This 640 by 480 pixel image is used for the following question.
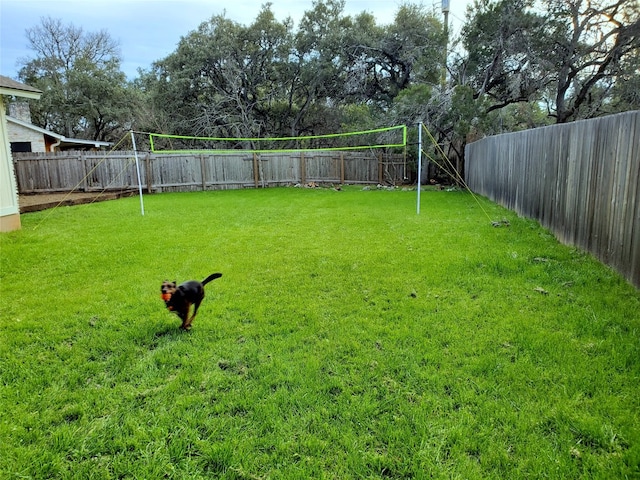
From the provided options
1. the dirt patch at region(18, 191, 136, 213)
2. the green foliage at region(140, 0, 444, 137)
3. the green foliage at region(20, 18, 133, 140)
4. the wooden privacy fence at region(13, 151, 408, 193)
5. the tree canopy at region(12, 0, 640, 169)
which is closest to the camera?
the dirt patch at region(18, 191, 136, 213)

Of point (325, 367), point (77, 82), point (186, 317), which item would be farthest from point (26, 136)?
point (325, 367)

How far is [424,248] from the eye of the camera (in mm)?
5391

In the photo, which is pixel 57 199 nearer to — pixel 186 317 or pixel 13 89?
pixel 13 89

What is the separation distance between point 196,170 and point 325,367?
45.9 feet

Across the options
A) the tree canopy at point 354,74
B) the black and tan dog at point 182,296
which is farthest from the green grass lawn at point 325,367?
the tree canopy at point 354,74

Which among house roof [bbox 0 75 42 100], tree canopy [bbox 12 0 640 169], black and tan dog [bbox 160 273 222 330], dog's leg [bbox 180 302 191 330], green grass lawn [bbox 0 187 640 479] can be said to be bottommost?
green grass lawn [bbox 0 187 640 479]

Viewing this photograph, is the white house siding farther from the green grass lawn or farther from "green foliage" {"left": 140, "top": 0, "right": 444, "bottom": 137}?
the green grass lawn

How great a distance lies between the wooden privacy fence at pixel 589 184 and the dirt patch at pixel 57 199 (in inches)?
433

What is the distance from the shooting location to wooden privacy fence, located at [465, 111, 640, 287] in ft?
12.2

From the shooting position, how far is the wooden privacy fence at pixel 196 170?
41.9ft

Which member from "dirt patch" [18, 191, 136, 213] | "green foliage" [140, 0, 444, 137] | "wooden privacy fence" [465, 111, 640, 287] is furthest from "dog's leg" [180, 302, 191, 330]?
"green foliage" [140, 0, 444, 137]

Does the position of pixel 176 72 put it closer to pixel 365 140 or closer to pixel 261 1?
pixel 261 1

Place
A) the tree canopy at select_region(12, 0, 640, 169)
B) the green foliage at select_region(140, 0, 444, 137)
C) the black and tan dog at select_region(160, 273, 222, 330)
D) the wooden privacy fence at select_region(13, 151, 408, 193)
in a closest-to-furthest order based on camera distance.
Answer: the black and tan dog at select_region(160, 273, 222, 330)
the tree canopy at select_region(12, 0, 640, 169)
the wooden privacy fence at select_region(13, 151, 408, 193)
the green foliage at select_region(140, 0, 444, 137)

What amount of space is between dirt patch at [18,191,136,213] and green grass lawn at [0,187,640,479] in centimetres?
574
